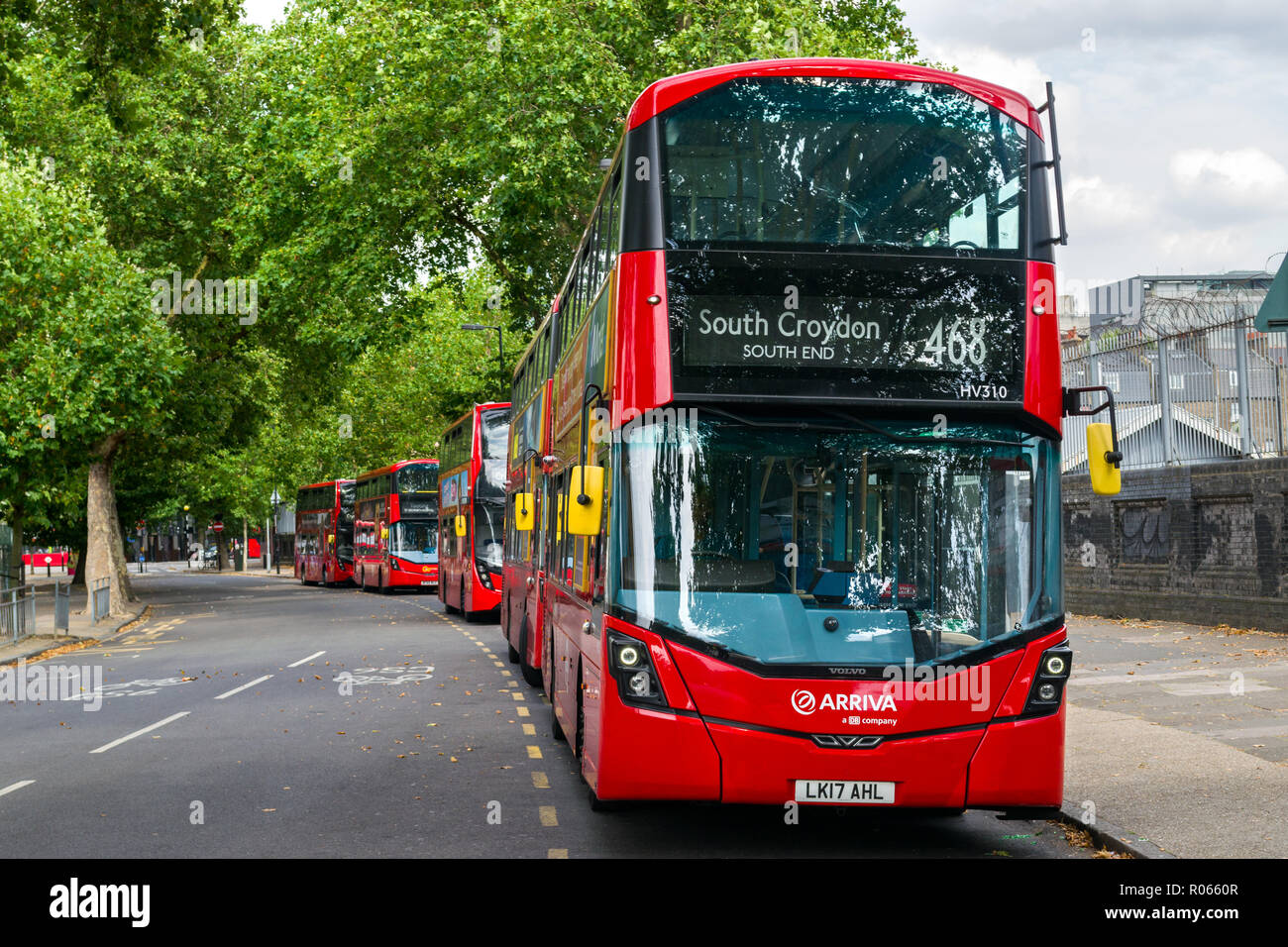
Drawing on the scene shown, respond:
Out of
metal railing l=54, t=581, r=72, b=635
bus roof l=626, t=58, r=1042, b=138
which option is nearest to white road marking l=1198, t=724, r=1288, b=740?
bus roof l=626, t=58, r=1042, b=138

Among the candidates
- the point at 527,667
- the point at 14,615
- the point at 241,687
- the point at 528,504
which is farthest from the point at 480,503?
the point at 528,504

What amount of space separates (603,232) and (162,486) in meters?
53.5

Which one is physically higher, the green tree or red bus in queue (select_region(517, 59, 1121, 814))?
the green tree

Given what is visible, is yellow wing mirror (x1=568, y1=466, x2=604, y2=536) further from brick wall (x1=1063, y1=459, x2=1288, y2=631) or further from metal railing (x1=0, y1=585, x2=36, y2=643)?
metal railing (x1=0, y1=585, x2=36, y2=643)

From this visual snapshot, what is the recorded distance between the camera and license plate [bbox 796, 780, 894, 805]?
24.8 ft

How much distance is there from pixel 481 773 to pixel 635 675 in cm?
379

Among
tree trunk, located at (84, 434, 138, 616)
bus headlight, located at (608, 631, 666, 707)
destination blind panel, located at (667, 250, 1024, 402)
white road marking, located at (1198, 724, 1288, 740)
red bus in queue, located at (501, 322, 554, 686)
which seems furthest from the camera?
tree trunk, located at (84, 434, 138, 616)

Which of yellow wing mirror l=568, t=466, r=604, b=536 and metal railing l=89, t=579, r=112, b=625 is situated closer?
yellow wing mirror l=568, t=466, r=604, b=536

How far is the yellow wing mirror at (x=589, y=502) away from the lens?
795 centimetres

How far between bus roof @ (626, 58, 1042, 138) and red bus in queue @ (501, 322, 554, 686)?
5641mm

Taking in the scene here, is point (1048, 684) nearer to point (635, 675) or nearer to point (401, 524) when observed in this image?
point (635, 675)

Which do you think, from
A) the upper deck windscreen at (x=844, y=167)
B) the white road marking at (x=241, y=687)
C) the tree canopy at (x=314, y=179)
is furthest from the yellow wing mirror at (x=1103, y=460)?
the tree canopy at (x=314, y=179)

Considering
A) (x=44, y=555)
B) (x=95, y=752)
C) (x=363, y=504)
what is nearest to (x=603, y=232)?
(x=95, y=752)
